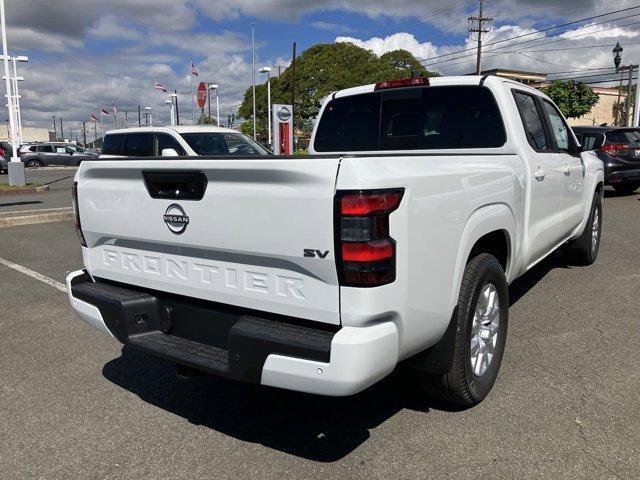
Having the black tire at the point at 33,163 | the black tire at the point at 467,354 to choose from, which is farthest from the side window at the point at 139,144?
the black tire at the point at 33,163

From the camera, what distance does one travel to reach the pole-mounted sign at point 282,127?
18250mm

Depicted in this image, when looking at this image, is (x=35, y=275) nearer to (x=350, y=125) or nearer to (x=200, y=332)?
(x=350, y=125)

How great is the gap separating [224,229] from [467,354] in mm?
1436

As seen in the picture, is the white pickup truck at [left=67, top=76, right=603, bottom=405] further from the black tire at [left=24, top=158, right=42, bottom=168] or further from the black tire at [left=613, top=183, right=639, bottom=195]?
the black tire at [left=24, top=158, right=42, bottom=168]

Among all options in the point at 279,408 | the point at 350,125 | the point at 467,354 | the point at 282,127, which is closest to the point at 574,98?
the point at 282,127

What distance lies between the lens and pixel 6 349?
424 centimetres

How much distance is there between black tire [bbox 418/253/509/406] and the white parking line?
4.39 meters

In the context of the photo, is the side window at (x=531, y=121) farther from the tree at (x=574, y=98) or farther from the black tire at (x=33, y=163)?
the tree at (x=574, y=98)

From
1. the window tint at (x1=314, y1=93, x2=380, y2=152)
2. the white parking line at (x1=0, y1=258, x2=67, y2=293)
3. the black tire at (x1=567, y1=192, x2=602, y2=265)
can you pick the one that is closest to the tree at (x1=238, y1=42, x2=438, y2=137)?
the white parking line at (x1=0, y1=258, x2=67, y2=293)

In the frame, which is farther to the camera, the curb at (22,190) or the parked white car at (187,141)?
the curb at (22,190)

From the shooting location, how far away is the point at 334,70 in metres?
49.8

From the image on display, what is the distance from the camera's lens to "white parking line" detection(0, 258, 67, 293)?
6.03 metres

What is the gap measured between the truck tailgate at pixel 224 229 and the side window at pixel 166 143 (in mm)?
8017

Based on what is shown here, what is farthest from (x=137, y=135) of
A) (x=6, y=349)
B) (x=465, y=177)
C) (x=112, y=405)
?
(x=465, y=177)
